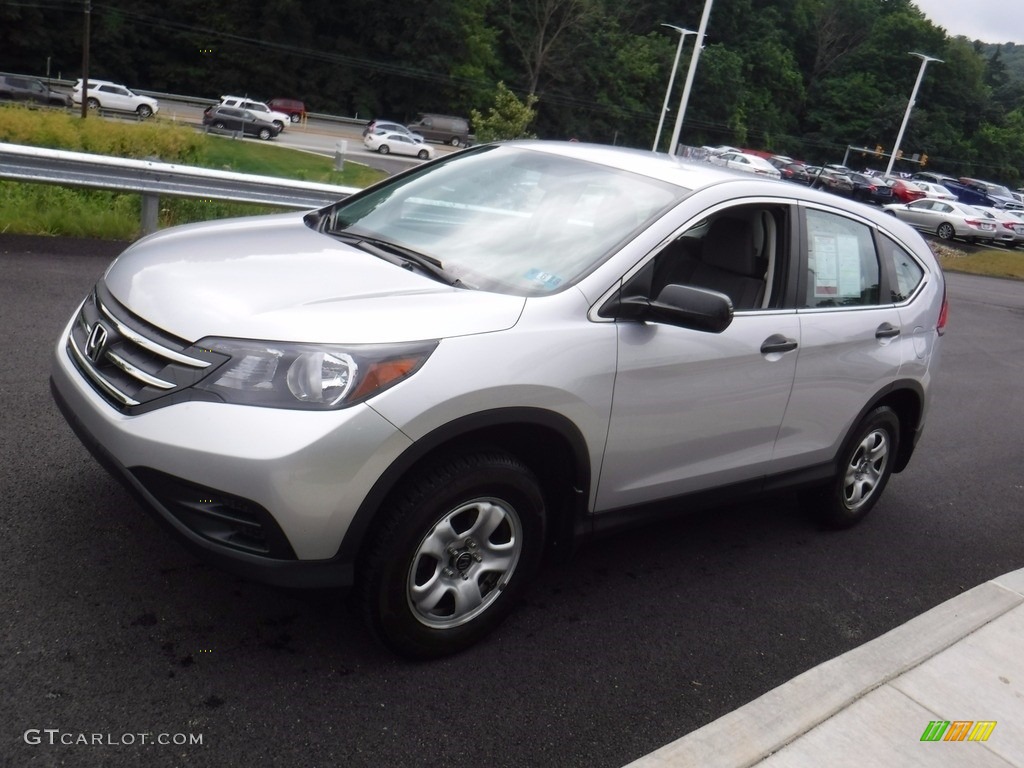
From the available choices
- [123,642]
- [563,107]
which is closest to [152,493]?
[123,642]

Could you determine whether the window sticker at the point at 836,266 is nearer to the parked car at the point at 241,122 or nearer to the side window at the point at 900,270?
the side window at the point at 900,270

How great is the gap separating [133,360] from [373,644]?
4.20 ft

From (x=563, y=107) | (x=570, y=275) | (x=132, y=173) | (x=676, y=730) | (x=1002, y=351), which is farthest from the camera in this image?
(x=563, y=107)

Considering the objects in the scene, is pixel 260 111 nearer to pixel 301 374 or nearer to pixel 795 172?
pixel 795 172

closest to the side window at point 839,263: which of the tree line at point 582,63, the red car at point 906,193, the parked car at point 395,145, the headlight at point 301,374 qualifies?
the headlight at point 301,374

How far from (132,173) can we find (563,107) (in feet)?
249

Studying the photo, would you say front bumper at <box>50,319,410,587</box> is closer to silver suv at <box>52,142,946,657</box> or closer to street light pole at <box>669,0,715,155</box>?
silver suv at <box>52,142,946,657</box>

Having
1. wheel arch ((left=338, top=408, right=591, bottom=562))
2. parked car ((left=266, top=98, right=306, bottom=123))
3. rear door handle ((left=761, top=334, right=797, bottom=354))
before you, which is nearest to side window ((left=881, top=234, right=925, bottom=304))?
rear door handle ((left=761, top=334, right=797, bottom=354))

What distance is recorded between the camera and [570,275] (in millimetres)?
3619

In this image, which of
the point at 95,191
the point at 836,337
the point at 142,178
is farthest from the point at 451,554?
the point at 95,191

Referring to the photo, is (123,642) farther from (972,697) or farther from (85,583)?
(972,697)

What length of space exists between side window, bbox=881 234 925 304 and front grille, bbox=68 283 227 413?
3554 mm

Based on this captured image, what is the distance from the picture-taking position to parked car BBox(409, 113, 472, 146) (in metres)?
62.2

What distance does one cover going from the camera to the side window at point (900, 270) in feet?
16.6
